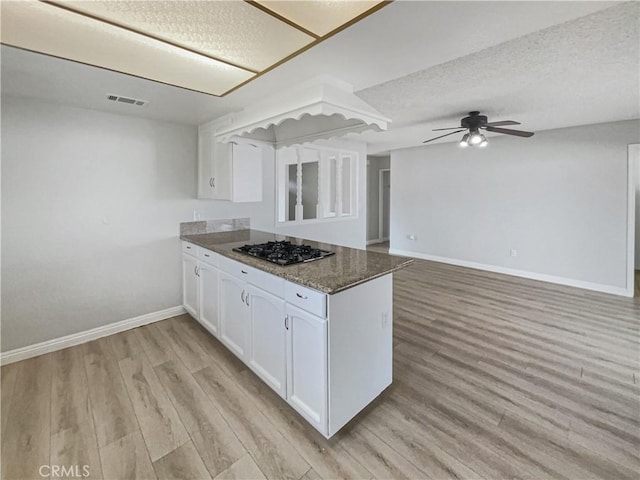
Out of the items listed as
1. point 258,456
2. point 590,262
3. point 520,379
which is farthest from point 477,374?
point 590,262

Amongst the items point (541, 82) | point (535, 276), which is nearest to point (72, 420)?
point (541, 82)

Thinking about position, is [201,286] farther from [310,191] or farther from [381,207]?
[381,207]

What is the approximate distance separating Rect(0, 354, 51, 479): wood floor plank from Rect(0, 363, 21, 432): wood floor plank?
0.02 metres

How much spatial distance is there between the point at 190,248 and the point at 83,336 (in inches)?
51.5

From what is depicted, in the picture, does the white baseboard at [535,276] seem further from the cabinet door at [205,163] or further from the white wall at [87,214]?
the cabinet door at [205,163]

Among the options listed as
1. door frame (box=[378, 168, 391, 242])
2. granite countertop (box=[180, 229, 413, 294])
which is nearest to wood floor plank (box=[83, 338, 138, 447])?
granite countertop (box=[180, 229, 413, 294])

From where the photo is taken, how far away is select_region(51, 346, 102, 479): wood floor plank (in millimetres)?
1628

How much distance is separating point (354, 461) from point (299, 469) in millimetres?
300

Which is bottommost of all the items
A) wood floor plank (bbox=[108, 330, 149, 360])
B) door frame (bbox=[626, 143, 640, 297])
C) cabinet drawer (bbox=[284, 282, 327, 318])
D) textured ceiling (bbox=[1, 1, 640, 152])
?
wood floor plank (bbox=[108, 330, 149, 360])

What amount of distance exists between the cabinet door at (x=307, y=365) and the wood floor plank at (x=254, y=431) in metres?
0.20

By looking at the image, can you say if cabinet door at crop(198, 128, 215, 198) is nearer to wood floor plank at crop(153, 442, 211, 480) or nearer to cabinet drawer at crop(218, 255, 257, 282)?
cabinet drawer at crop(218, 255, 257, 282)

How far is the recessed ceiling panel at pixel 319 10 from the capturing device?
1295mm

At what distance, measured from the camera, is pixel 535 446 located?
1.71 metres

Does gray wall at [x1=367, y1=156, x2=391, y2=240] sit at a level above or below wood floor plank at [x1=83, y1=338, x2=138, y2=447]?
above
